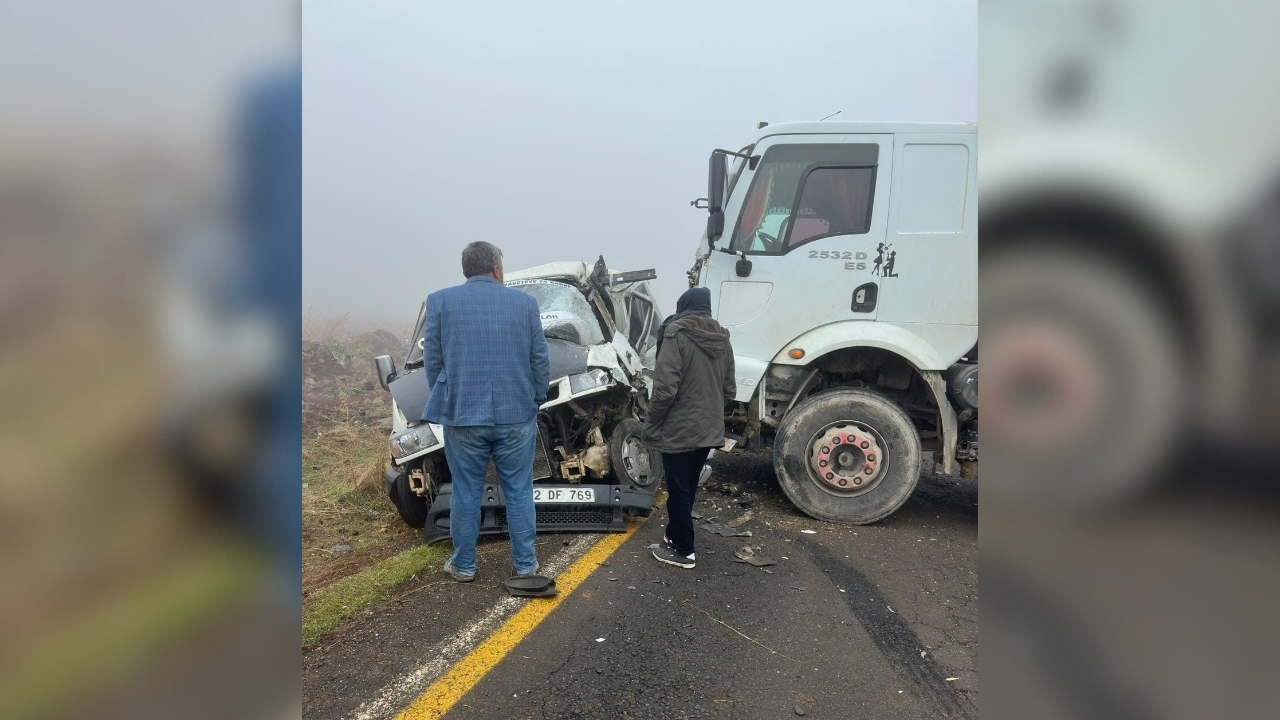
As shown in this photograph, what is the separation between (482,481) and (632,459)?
4.63 feet

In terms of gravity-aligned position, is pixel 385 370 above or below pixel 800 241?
below

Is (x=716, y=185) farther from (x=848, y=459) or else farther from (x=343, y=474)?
(x=343, y=474)

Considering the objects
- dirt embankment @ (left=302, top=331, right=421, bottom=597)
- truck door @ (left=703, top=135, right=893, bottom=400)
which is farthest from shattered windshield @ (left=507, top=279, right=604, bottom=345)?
dirt embankment @ (left=302, top=331, right=421, bottom=597)

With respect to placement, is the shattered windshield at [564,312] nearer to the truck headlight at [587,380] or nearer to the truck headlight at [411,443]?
the truck headlight at [587,380]

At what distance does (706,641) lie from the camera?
2926 millimetres

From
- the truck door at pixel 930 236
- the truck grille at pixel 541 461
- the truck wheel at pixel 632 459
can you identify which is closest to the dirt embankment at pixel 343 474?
the truck grille at pixel 541 461
